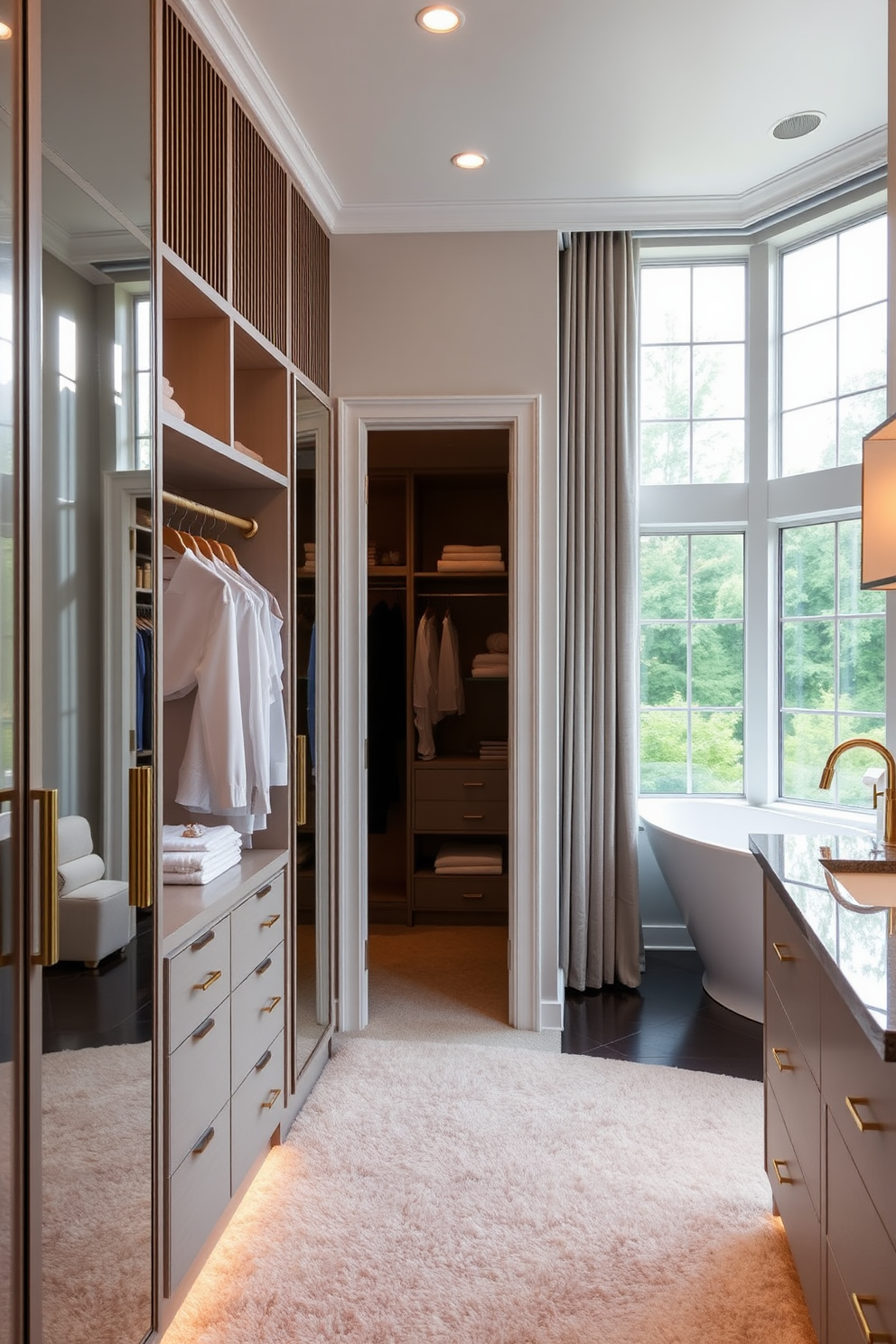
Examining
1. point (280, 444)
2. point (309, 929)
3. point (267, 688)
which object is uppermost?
point (280, 444)

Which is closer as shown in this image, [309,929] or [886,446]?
[886,446]

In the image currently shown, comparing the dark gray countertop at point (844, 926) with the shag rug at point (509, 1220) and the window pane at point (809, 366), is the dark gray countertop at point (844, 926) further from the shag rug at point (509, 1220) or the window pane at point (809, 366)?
the window pane at point (809, 366)

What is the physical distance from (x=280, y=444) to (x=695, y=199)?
1897 millimetres

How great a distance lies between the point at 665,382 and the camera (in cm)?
445

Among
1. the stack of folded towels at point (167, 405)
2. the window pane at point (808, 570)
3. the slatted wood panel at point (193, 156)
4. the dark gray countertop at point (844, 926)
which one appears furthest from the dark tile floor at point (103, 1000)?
the window pane at point (808, 570)

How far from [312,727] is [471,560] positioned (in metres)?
1.97

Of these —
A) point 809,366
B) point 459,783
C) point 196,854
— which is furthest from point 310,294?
point 459,783

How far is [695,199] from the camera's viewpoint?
11.9 feet

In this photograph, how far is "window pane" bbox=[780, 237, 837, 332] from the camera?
407 centimetres

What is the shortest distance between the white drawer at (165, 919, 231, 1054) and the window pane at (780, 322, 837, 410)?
10.8ft

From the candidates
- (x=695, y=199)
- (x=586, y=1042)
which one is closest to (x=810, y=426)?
(x=695, y=199)

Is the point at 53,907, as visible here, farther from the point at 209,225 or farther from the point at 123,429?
the point at 209,225

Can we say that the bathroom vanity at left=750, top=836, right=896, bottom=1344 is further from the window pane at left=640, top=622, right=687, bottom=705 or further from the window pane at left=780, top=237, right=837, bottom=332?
the window pane at left=780, top=237, right=837, bottom=332

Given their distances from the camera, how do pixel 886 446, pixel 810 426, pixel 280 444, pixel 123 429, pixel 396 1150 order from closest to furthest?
pixel 123 429 → pixel 886 446 → pixel 396 1150 → pixel 280 444 → pixel 810 426
